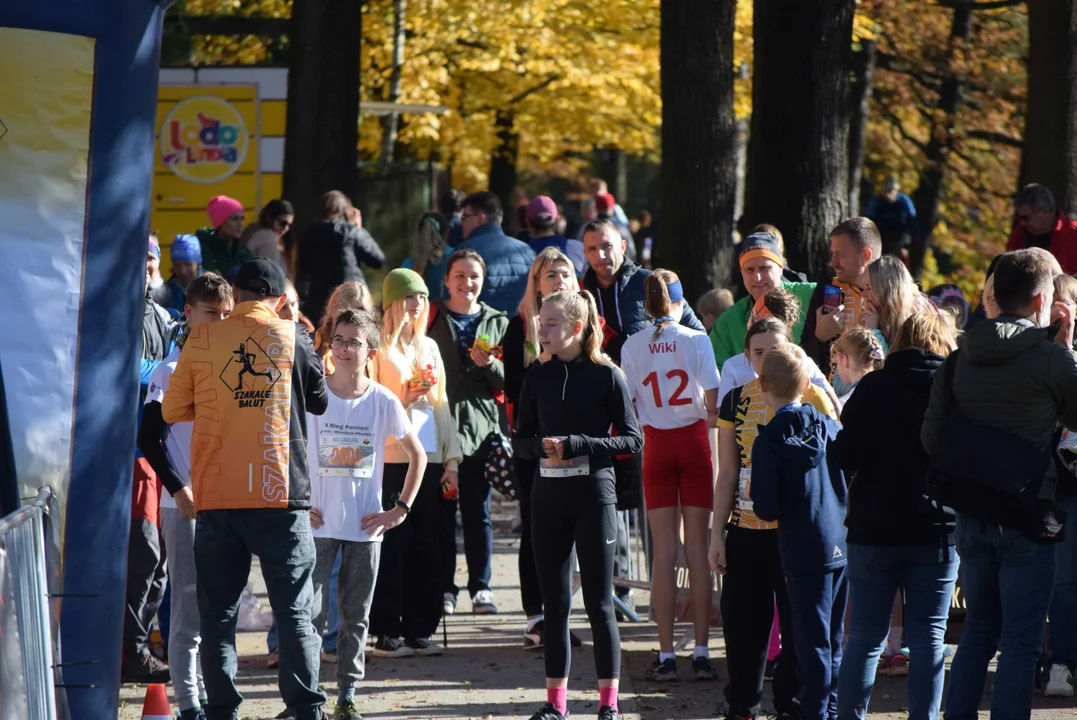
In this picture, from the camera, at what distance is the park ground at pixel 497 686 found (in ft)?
22.9

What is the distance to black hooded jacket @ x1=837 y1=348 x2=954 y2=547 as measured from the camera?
5.84 meters

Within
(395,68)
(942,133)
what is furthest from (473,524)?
(942,133)

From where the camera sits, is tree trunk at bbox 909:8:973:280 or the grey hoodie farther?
tree trunk at bbox 909:8:973:280

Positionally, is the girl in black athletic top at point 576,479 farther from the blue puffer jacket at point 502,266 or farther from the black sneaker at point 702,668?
the blue puffer jacket at point 502,266

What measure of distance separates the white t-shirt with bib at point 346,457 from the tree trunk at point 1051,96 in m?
7.79

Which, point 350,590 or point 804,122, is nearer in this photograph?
point 350,590

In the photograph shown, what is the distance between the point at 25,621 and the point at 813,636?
3143mm

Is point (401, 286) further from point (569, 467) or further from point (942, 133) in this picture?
point (942, 133)

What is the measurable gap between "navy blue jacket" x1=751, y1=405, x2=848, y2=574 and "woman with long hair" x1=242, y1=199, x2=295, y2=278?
6.69m

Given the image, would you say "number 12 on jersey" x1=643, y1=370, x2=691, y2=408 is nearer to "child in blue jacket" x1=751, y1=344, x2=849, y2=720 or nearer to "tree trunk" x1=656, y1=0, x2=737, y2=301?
"child in blue jacket" x1=751, y1=344, x2=849, y2=720

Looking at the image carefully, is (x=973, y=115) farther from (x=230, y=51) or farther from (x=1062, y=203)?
(x=1062, y=203)

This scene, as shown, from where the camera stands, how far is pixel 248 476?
5.94 meters

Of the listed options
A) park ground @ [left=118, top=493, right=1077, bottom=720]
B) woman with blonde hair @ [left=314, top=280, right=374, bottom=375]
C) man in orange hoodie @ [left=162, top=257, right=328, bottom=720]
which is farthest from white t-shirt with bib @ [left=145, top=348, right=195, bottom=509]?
park ground @ [left=118, top=493, right=1077, bottom=720]

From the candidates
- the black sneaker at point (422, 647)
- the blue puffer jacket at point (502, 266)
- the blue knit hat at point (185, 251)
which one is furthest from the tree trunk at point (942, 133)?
the black sneaker at point (422, 647)
